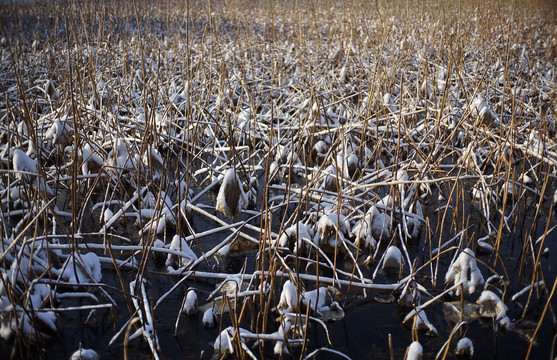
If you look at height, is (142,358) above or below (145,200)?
below

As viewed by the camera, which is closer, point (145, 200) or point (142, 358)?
point (142, 358)

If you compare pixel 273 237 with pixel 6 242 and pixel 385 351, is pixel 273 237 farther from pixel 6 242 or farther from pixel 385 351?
pixel 6 242

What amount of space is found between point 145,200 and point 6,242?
0.77 meters

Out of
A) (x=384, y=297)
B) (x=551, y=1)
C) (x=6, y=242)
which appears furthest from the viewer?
(x=551, y=1)

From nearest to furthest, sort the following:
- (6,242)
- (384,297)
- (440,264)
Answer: (6,242)
(384,297)
(440,264)

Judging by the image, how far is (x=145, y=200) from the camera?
2314 mm

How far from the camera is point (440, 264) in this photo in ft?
6.67

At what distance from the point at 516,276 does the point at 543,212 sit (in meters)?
0.75

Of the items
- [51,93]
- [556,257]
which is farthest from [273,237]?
[51,93]

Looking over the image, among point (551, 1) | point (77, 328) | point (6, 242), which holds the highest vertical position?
point (551, 1)

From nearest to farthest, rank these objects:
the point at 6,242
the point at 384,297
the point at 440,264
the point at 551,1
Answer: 1. the point at 6,242
2. the point at 384,297
3. the point at 440,264
4. the point at 551,1

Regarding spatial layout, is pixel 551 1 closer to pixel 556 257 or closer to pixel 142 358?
pixel 556 257

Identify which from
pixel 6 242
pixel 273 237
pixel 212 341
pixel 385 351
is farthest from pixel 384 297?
pixel 6 242

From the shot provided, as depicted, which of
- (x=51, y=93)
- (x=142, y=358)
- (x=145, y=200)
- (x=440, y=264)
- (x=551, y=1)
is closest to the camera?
(x=142, y=358)
